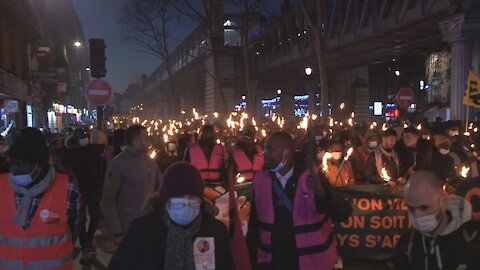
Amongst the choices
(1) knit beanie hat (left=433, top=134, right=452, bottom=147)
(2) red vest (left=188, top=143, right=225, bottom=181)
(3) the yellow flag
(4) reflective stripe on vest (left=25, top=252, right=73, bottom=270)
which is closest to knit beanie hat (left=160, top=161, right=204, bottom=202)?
(4) reflective stripe on vest (left=25, top=252, right=73, bottom=270)

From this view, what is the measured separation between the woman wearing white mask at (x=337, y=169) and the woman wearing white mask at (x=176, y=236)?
17.2 ft

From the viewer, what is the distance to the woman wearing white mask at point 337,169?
8.04 metres

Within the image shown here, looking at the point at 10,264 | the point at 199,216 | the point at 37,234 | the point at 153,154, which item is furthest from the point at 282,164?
the point at 153,154

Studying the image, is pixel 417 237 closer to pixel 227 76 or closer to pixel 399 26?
pixel 399 26

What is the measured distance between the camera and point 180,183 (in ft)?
9.34

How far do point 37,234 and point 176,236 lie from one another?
1.37m

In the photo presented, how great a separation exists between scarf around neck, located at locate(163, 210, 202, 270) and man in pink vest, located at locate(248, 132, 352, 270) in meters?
1.22

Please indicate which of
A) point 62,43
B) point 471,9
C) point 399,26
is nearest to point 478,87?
point 471,9

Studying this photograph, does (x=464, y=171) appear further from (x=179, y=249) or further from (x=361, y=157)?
(x=179, y=249)

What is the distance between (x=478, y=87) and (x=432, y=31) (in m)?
9.77

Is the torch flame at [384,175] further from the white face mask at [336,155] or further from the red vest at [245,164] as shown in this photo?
the red vest at [245,164]

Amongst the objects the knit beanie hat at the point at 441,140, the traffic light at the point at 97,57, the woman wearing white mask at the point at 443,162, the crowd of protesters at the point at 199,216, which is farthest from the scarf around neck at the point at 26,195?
the traffic light at the point at 97,57

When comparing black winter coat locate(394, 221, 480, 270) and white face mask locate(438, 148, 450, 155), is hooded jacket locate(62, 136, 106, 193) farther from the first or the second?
black winter coat locate(394, 221, 480, 270)

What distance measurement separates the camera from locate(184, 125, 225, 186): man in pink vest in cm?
833
